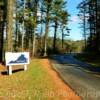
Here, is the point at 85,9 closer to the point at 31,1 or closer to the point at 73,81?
the point at 31,1

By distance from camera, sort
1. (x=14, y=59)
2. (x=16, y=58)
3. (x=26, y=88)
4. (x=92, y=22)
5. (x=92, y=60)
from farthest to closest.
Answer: (x=92, y=22) → (x=92, y=60) → (x=16, y=58) → (x=14, y=59) → (x=26, y=88)

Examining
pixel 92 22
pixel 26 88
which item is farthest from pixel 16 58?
pixel 92 22

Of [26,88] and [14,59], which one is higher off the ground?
[14,59]

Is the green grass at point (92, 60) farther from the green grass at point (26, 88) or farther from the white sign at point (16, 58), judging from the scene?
the green grass at point (26, 88)

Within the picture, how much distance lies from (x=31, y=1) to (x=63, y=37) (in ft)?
99.3

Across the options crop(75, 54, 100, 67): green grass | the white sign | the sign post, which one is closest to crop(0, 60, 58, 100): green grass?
the sign post

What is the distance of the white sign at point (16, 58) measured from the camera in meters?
19.0

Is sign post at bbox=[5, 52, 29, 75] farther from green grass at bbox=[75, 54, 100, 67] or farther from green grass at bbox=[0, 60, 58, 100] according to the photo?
green grass at bbox=[75, 54, 100, 67]

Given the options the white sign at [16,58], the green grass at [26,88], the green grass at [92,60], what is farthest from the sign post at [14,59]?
the green grass at [92,60]

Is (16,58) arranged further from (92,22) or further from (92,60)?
(92,22)

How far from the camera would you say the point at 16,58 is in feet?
63.8

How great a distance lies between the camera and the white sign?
1898 centimetres

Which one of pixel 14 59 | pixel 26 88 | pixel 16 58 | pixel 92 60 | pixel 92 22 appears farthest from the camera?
pixel 92 22

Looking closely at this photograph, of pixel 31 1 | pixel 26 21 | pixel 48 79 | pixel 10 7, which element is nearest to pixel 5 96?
pixel 48 79
